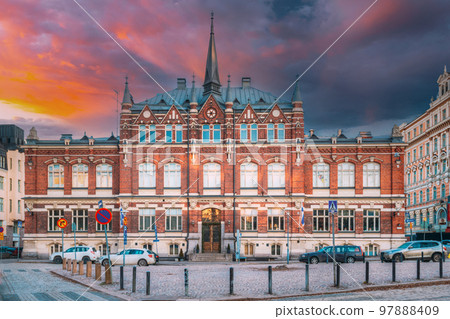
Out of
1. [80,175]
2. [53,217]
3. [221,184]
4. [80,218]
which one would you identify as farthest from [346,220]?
[53,217]

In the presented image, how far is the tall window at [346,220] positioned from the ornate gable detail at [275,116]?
1087 cm

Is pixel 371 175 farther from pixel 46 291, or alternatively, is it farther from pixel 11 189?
pixel 11 189

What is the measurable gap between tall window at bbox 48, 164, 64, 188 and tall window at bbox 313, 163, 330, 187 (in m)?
25.7

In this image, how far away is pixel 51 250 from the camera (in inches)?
1981

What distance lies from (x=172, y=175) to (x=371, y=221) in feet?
66.8

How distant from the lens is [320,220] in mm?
50094

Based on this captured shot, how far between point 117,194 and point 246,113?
605 inches

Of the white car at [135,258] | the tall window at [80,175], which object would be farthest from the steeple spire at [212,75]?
the white car at [135,258]

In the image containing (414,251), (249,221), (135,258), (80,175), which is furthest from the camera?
(80,175)

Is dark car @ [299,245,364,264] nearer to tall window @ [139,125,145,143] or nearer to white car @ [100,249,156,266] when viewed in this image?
white car @ [100,249,156,266]

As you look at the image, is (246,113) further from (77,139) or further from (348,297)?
(348,297)

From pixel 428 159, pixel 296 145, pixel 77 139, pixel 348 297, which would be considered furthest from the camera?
pixel 428 159

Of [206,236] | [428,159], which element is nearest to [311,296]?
[206,236]

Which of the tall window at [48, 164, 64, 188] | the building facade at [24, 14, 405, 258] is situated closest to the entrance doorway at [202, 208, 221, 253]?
the building facade at [24, 14, 405, 258]
